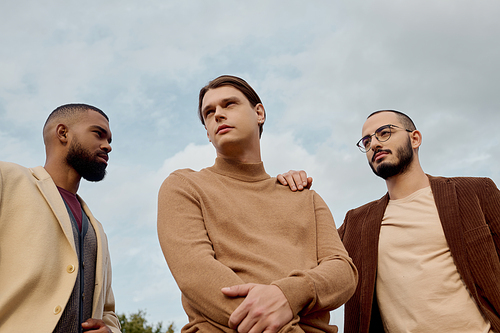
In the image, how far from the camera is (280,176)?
13.1 feet

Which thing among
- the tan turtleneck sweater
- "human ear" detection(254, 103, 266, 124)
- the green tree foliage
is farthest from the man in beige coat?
the green tree foliage

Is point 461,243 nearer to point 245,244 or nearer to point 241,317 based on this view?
point 245,244

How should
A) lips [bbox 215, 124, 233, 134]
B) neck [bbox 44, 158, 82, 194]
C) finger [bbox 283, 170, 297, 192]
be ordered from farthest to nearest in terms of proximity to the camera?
1. neck [bbox 44, 158, 82, 194]
2. finger [bbox 283, 170, 297, 192]
3. lips [bbox 215, 124, 233, 134]

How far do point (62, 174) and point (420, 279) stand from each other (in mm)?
3457

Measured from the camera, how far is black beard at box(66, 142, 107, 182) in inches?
164

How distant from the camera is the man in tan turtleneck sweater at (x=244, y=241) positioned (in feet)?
8.59

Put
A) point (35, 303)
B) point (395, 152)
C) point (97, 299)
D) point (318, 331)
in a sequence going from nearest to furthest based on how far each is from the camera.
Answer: point (318, 331) < point (35, 303) < point (97, 299) < point (395, 152)

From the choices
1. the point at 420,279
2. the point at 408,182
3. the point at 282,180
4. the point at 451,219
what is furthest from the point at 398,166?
the point at 282,180

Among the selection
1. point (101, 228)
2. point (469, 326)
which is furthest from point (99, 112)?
point (469, 326)

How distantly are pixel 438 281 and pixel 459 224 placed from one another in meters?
0.63

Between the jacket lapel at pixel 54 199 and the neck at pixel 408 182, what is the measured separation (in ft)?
11.5

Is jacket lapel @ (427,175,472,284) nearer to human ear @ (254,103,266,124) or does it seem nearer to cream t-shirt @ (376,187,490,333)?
cream t-shirt @ (376,187,490,333)

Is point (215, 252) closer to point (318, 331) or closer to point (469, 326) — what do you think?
point (318, 331)

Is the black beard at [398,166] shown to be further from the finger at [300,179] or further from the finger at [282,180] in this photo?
the finger at [282,180]
